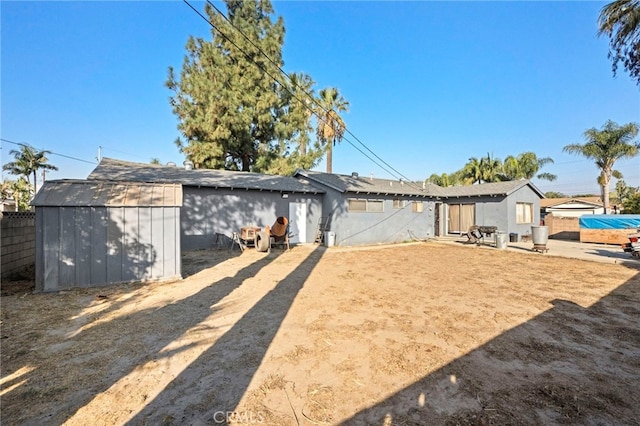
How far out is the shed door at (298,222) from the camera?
45.5ft

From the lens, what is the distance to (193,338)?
385cm

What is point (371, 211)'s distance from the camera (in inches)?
581

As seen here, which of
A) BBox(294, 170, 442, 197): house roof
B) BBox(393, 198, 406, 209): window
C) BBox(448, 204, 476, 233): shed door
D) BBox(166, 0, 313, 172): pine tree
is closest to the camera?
BBox(294, 170, 442, 197): house roof

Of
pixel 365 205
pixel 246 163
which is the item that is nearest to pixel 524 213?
pixel 365 205

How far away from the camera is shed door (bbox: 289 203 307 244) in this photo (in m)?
13.9

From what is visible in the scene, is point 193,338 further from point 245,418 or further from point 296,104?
point 296,104

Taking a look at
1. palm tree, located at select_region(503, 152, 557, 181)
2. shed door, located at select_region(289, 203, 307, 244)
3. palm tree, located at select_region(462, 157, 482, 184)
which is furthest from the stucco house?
palm tree, located at select_region(462, 157, 482, 184)

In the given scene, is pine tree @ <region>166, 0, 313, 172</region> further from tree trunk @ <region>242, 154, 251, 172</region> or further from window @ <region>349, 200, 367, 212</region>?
Answer: window @ <region>349, 200, 367, 212</region>

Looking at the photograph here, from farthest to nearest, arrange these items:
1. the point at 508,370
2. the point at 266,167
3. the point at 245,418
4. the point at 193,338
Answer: the point at 266,167, the point at 193,338, the point at 508,370, the point at 245,418

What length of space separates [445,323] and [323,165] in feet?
69.4

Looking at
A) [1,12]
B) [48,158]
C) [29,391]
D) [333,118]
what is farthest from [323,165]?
[48,158]

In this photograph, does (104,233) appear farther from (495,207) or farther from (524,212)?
(524,212)

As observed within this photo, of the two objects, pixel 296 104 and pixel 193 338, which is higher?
pixel 296 104

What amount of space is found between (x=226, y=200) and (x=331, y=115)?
1331 cm
